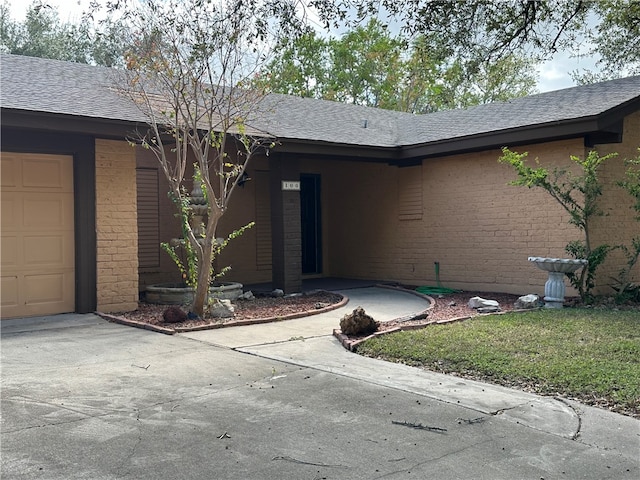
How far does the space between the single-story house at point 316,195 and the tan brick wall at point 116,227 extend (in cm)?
2

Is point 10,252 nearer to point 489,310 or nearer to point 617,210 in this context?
point 489,310

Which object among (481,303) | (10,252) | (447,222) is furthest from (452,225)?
(10,252)

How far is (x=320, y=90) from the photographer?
33.0 m

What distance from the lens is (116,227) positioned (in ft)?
34.3

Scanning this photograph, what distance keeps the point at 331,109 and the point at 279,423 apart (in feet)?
40.5

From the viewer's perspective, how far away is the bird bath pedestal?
10.3 meters

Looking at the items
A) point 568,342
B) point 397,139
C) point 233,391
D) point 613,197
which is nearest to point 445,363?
point 568,342

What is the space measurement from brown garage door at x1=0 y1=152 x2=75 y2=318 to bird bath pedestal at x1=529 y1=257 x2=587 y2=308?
740 cm

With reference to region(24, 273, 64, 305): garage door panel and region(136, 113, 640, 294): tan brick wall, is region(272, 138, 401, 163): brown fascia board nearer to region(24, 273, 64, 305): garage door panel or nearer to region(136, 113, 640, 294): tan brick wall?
region(136, 113, 640, 294): tan brick wall

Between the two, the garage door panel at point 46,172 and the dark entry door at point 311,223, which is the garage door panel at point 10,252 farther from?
the dark entry door at point 311,223

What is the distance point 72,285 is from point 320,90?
24.5m

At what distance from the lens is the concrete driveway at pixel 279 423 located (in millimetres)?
4004

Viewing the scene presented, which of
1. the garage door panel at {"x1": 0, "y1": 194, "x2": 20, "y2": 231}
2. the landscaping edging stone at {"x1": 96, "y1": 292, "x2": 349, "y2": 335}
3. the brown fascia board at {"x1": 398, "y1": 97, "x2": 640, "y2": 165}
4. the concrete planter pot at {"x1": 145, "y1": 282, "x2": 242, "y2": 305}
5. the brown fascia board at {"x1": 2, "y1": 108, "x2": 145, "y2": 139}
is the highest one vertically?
the brown fascia board at {"x1": 398, "y1": 97, "x2": 640, "y2": 165}

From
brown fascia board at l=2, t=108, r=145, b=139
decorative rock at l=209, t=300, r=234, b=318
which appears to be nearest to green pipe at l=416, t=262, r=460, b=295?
decorative rock at l=209, t=300, r=234, b=318
